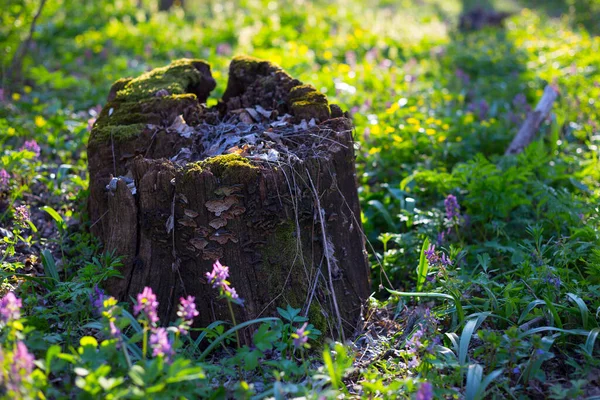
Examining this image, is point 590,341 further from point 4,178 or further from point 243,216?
point 4,178

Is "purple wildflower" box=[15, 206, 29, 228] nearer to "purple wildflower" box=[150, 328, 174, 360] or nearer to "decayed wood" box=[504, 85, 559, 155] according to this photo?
"purple wildflower" box=[150, 328, 174, 360]

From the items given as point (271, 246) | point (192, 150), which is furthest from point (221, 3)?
point (271, 246)

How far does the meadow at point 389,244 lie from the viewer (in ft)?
8.61

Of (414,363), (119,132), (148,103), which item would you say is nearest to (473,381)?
(414,363)

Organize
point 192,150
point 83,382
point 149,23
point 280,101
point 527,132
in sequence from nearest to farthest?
1. point 83,382
2. point 192,150
3. point 280,101
4. point 527,132
5. point 149,23

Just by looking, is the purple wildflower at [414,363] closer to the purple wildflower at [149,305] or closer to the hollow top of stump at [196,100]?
the purple wildflower at [149,305]

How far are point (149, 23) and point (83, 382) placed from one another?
1036cm

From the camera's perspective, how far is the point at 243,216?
327 cm

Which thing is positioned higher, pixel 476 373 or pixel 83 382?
pixel 83 382

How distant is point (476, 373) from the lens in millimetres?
2742

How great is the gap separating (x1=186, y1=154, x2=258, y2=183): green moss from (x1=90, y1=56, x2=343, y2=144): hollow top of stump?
2.71 ft

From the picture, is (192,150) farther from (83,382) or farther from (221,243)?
(83,382)

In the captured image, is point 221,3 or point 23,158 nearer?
point 23,158

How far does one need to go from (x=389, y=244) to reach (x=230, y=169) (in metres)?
1.90
